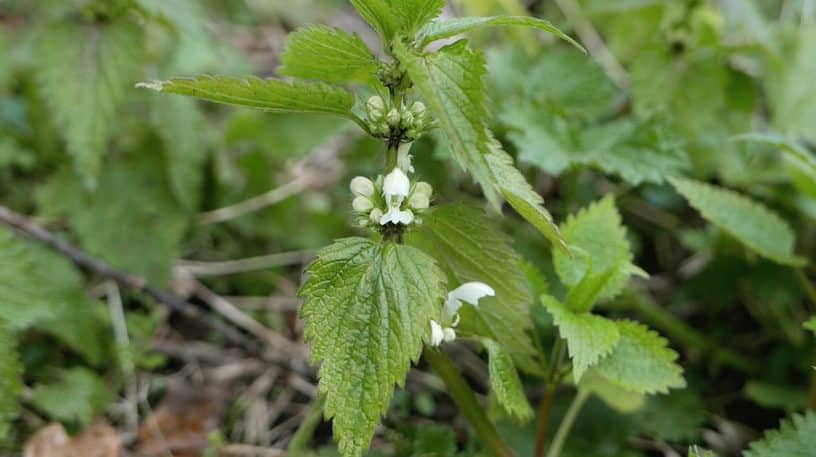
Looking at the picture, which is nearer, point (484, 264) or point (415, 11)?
point (415, 11)

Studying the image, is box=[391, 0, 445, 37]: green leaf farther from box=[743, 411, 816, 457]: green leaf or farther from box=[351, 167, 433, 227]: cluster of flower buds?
box=[743, 411, 816, 457]: green leaf

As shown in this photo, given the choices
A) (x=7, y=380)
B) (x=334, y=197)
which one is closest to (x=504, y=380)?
(x=7, y=380)

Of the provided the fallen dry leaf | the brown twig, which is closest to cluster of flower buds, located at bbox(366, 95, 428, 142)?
the brown twig

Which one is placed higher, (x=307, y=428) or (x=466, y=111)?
(x=466, y=111)

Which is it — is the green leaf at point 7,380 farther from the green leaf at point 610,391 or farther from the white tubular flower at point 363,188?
the green leaf at point 610,391

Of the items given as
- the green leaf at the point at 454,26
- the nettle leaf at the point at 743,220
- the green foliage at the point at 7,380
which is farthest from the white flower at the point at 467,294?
the green foliage at the point at 7,380

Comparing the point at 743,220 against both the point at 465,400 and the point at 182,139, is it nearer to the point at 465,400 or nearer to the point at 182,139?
the point at 465,400

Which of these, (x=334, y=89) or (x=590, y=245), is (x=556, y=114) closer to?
(x=590, y=245)
